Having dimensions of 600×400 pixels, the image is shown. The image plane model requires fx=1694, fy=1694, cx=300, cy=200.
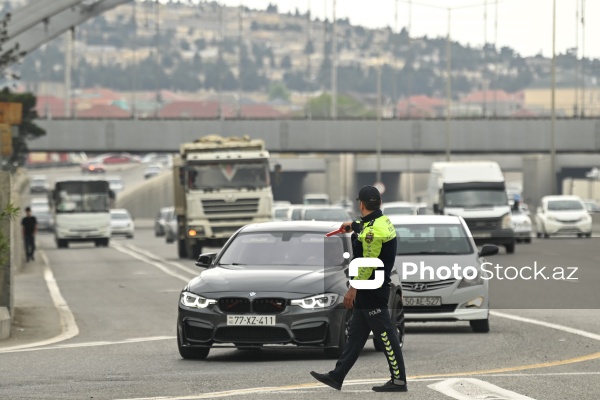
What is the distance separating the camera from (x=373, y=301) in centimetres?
1252

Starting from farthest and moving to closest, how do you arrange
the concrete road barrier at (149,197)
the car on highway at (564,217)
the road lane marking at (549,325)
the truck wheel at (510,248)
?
1. the concrete road barrier at (149,197)
2. the car on highway at (564,217)
3. the truck wheel at (510,248)
4. the road lane marking at (549,325)

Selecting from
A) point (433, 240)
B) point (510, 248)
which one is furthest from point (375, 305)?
point (510, 248)

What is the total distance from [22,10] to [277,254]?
3929 cm

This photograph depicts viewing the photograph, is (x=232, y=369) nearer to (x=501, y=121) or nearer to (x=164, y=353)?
(x=164, y=353)

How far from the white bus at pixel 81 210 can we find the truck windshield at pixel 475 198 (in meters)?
21.2

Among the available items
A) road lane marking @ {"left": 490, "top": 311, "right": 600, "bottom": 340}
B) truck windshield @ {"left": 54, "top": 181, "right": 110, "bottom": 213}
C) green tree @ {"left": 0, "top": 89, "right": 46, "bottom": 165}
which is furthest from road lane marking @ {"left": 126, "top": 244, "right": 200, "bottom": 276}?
road lane marking @ {"left": 490, "top": 311, "right": 600, "bottom": 340}

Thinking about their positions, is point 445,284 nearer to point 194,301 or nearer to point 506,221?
point 194,301

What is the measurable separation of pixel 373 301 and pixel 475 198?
35698mm

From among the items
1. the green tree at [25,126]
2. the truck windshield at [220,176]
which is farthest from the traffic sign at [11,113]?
the green tree at [25,126]

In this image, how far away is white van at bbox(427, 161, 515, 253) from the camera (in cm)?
4625

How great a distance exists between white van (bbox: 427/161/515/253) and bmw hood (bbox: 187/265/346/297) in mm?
29895

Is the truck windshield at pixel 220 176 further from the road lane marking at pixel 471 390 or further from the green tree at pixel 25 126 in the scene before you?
the road lane marking at pixel 471 390

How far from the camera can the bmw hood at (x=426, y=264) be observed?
19969 millimetres

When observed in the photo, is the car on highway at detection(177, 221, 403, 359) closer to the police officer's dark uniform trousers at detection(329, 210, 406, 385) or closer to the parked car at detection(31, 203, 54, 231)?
the police officer's dark uniform trousers at detection(329, 210, 406, 385)
